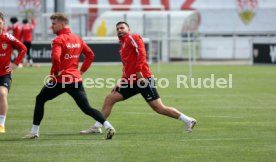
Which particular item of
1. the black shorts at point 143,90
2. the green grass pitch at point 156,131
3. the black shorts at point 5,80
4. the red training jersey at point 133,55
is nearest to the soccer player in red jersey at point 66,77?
the green grass pitch at point 156,131

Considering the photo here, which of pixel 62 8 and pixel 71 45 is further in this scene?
Answer: pixel 62 8

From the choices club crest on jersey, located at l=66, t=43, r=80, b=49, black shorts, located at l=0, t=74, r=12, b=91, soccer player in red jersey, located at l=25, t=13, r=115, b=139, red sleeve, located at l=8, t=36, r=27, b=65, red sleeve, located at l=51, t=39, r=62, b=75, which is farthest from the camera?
black shorts, located at l=0, t=74, r=12, b=91

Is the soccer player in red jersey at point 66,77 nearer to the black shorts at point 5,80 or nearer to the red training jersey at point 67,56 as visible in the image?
the red training jersey at point 67,56

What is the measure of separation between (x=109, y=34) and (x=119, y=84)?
35.7m

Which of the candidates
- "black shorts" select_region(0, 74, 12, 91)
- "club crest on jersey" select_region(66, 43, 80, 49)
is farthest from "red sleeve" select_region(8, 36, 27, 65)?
"club crest on jersey" select_region(66, 43, 80, 49)

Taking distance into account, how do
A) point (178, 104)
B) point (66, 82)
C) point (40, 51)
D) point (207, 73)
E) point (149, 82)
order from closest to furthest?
point (66, 82), point (149, 82), point (178, 104), point (207, 73), point (40, 51)

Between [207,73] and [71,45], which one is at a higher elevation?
[71,45]

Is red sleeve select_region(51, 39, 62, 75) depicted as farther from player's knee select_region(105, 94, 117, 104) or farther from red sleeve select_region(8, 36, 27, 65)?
player's knee select_region(105, 94, 117, 104)

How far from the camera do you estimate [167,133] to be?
1504 centimetres

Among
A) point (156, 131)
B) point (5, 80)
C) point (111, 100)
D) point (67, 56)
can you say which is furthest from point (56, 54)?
point (156, 131)

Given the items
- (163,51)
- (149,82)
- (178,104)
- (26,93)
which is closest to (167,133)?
(149,82)

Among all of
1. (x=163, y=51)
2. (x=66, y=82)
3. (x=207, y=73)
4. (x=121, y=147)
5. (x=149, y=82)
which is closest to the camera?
(x=121, y=147)

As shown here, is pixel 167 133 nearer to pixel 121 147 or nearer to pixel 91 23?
pixel 121 147

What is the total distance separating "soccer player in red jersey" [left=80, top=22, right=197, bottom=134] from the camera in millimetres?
14664
